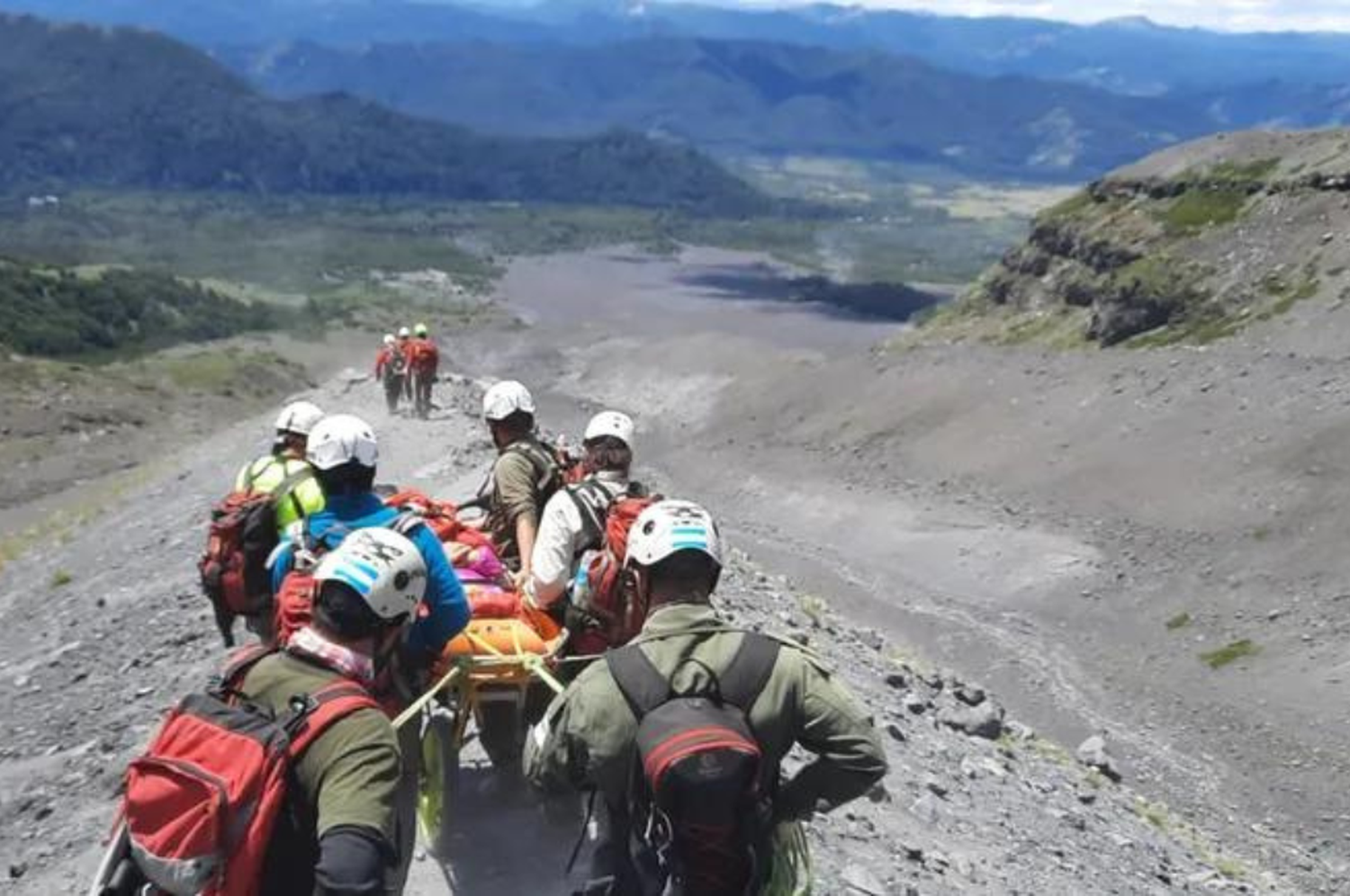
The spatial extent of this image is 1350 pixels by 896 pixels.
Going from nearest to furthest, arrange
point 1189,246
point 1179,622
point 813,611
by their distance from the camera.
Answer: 1. point 813,611
2. point 1179,622
3. point 1189,246

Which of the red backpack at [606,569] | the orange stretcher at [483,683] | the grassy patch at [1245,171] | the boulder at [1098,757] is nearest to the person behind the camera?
the red backpack at [606,569]

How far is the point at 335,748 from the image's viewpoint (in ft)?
17.8

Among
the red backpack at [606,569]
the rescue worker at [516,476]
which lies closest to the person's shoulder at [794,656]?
the red backpack at [606,569]

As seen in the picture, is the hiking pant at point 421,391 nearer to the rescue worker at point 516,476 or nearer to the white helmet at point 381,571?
the rescue worker at point 516,476

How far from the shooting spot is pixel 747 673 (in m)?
6.02

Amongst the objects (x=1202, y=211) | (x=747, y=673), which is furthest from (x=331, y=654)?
(x=1202, y=211)

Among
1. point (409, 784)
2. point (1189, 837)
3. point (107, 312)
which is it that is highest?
point (409, 784)

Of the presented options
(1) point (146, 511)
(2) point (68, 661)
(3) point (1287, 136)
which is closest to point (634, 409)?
(3) point (1287, 136)

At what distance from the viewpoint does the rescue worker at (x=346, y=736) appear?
5191 millimetres

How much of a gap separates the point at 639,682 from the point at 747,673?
0.48 meters

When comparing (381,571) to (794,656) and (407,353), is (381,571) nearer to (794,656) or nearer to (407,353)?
(794,656)

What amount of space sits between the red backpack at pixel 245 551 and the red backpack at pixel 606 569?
1908 mm

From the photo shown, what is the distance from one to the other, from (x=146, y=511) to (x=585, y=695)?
2748cm

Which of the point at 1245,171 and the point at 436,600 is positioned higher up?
the point at 1245,171
